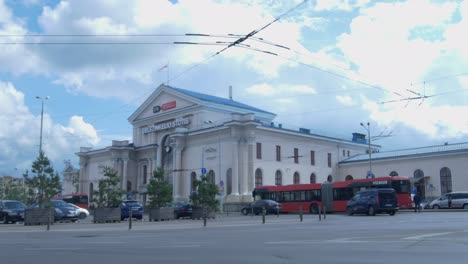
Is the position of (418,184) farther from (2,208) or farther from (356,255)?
(356,255)

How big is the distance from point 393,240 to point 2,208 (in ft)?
94.7

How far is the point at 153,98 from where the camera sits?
77250 millimetres

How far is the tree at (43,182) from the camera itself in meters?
31.8

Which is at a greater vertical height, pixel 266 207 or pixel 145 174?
pixel 145 174

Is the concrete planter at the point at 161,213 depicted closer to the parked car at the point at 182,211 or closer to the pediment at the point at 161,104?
the parked car at the point at 182,211

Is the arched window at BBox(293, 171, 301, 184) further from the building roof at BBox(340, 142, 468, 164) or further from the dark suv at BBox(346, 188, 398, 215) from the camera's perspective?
the dark suv at BBox(346, 188, 398, 215)

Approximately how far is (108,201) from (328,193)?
2150 centimetres

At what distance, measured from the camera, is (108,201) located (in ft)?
116

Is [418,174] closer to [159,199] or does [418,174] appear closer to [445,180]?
[445,180]

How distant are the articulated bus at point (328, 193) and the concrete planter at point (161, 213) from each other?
40.2ft

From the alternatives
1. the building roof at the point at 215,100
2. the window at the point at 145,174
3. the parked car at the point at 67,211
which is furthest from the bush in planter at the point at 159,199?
the window at the point at 145,174

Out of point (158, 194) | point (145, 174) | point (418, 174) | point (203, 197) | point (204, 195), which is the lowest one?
point (203, 197)

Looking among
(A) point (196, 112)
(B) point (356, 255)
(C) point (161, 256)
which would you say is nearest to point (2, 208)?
(C) point (161, 256)

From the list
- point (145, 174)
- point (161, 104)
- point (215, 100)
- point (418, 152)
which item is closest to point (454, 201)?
point (418, 152)
